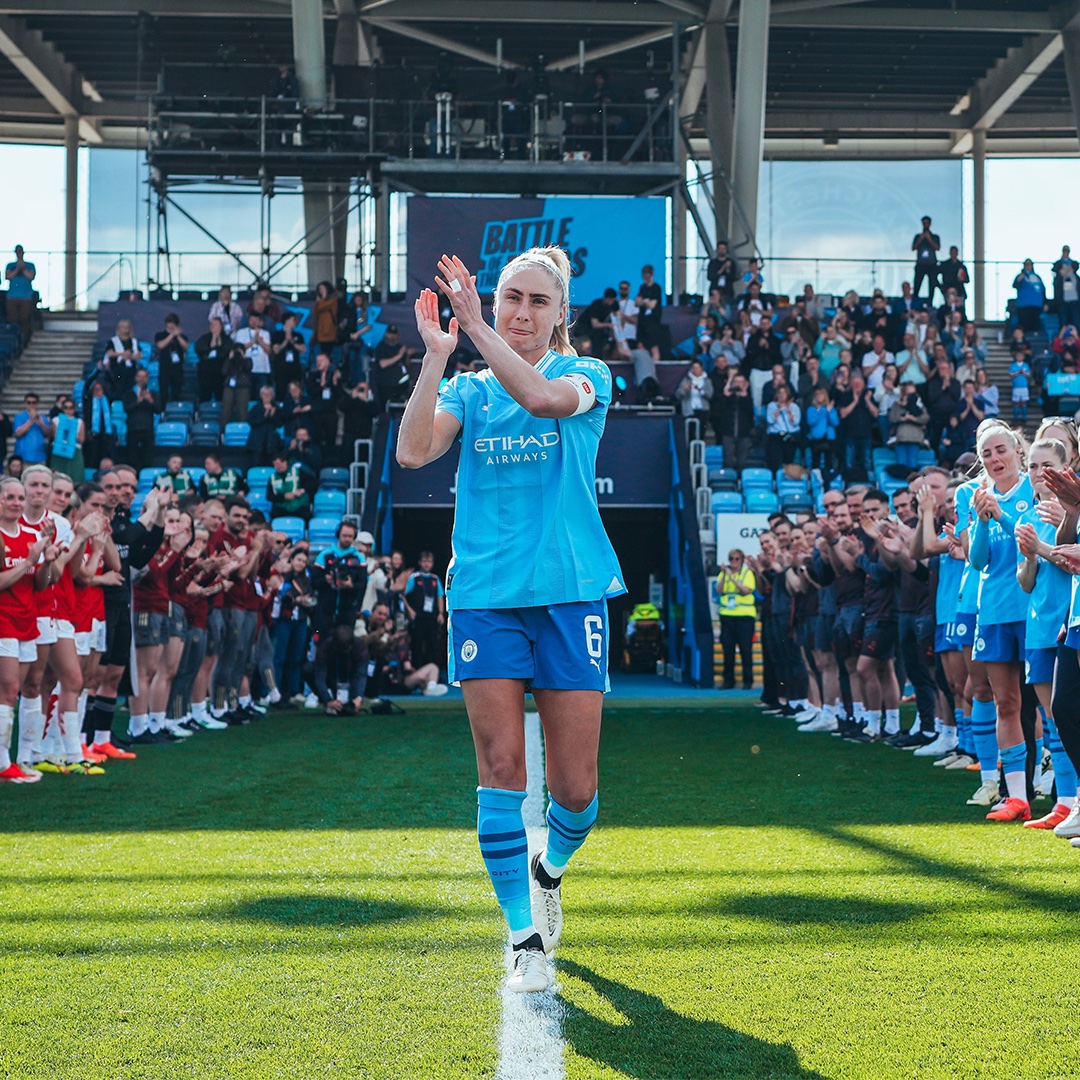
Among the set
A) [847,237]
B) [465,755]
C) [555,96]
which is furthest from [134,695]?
[847,237]

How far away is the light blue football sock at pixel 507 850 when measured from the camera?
3.98 meters

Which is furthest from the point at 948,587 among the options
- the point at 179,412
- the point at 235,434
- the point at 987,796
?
the point at 179,412

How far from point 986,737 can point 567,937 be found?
169 inches

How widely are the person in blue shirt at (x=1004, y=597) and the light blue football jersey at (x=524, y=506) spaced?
3.49 m

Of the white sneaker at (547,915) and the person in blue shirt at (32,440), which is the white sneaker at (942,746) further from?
the person in blue shirt at (32,440)

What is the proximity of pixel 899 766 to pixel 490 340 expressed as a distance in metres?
7.33

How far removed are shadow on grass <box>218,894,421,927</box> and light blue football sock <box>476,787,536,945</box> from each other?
2.89ft

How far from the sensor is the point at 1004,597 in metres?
7.29

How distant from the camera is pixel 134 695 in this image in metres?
12.0

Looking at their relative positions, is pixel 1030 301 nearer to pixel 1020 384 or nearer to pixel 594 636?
pixel 1020 384

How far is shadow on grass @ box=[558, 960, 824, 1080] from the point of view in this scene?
3.12 metres

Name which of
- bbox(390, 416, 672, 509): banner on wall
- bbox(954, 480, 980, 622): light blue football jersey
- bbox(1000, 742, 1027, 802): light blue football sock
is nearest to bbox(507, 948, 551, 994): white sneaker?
bbox(1000, 742, 1027, 802): light blue football sock

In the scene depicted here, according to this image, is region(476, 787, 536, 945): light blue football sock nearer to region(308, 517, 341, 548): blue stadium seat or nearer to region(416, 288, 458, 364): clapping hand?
region(416, 288, 458, 364): clapping hand

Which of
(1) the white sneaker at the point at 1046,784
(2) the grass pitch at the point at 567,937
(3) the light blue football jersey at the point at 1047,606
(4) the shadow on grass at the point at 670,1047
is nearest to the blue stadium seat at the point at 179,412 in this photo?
(2) the grass pitch at the point at 567,937
